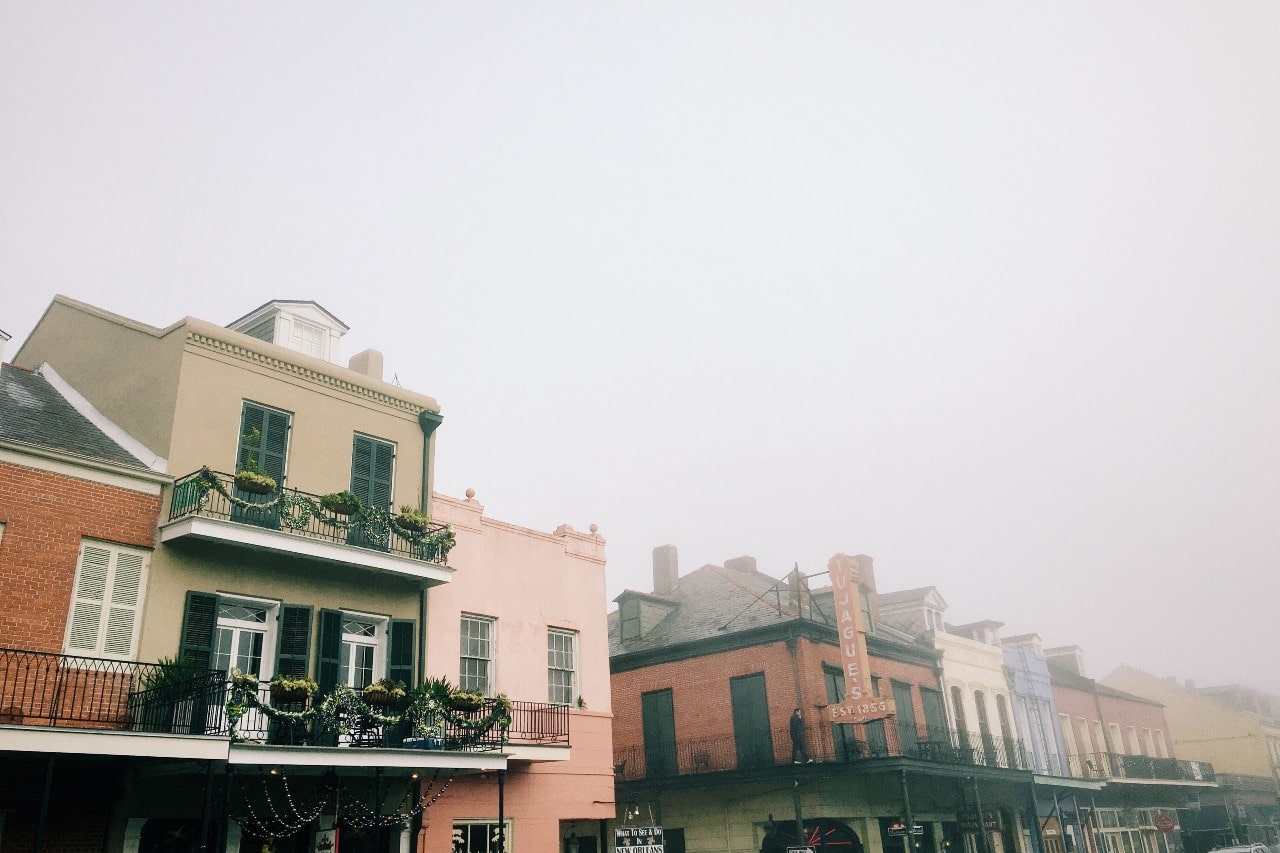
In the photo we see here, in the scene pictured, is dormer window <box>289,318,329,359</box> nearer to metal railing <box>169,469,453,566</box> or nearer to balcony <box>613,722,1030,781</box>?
metal railing <box>169,469,453,566</box>

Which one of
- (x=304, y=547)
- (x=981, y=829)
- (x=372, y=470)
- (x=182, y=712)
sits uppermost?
(x=372, y=470)

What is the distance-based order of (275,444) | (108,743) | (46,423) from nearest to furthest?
(108,743) → (46,423) → (275,444)

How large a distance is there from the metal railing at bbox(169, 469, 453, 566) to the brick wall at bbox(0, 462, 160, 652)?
925mm

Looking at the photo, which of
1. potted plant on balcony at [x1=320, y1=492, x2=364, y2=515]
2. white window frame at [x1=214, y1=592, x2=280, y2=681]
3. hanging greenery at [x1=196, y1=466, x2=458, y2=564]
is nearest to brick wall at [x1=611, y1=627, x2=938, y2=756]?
hanging greenery at [x1=196, y1=466, x2=458, y2=564]

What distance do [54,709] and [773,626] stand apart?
61.5 feet

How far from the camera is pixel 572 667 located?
70.5 ft

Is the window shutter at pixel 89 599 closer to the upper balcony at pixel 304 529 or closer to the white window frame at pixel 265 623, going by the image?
the upper balcony at pixel 304 529

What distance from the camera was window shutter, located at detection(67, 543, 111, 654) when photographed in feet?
47.2

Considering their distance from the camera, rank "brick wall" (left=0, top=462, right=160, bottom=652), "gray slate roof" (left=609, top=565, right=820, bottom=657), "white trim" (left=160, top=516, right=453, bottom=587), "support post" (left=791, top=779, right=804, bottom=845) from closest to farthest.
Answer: "brick wall" (left=0, top=462, right=160, bottom=652) → "white trim" (left=160, top=516, right=453, bottom=587) → "support post" (left=791, top=779, right=804, bottom=845) → "gray slate roof" (left=609, top=565, right=820, bottom=657)

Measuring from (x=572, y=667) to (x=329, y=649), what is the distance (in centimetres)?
605

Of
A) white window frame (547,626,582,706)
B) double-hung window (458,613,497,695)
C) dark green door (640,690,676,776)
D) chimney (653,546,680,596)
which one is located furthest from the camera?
chimney (653,546,680,596)

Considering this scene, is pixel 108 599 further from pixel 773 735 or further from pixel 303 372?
pixel 773 735

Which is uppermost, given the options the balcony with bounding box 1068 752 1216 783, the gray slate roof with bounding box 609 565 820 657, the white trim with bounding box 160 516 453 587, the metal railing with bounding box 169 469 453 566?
the gray slate roof with bounding box 609 565 820 657

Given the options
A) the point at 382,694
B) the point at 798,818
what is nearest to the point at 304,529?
the point at 382,694
